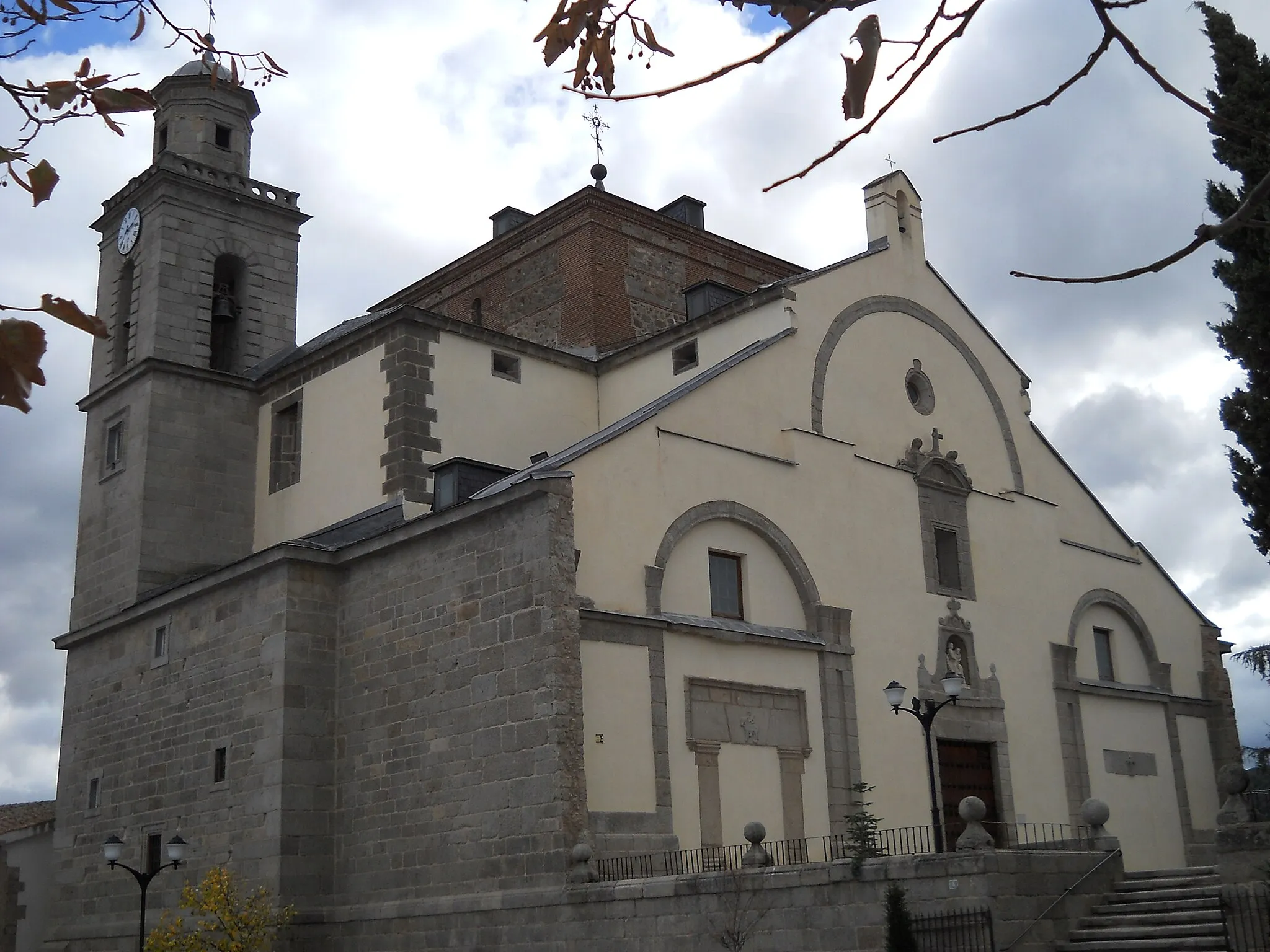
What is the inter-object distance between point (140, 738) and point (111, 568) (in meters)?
3.68

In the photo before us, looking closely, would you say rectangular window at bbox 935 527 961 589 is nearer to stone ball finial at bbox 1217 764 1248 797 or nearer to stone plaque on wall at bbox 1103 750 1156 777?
stone plaque on wall at bbox 1103 750 1156 777

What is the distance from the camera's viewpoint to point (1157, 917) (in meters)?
14.4

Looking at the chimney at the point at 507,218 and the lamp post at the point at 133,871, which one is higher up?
the chimney at the point at 507,218

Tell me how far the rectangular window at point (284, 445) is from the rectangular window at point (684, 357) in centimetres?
681

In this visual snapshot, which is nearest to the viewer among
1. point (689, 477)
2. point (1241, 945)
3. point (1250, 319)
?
point (1241, 945)

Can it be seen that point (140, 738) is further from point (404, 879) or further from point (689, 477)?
point (689, 477)

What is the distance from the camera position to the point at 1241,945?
1326 centimetres

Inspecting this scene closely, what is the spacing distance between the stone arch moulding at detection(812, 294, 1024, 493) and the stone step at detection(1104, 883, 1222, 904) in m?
9.21

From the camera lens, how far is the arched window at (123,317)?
2716 cm

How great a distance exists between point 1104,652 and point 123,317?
19988 mm

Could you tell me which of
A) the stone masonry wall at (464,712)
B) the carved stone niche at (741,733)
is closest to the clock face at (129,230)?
the stone masonry wall at (464,712)

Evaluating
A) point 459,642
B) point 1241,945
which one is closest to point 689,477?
point 459,642

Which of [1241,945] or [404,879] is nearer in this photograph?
[1241,945]

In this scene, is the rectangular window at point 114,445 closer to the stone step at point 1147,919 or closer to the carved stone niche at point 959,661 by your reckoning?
the carved stone niche at point 959,661
